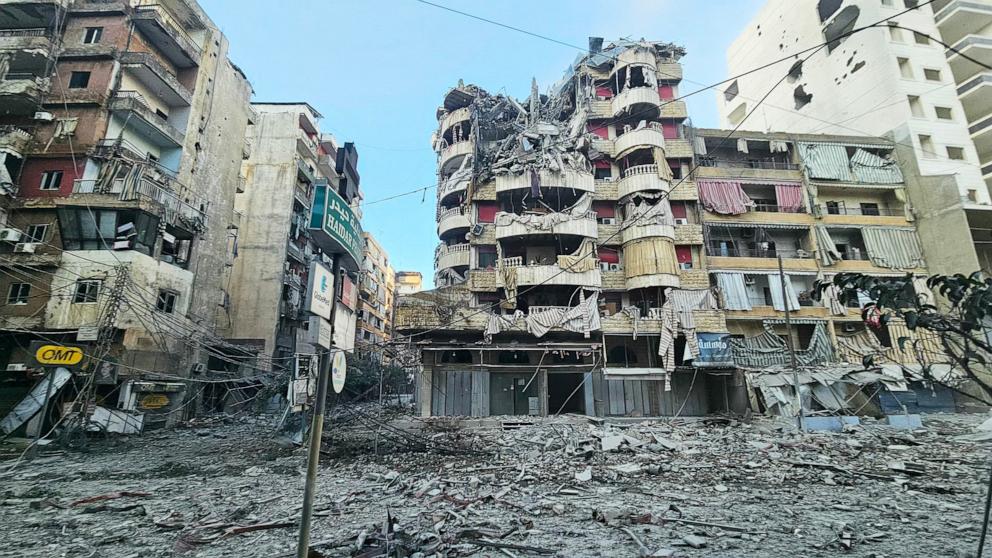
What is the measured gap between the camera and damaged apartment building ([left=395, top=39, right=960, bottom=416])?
2434cm

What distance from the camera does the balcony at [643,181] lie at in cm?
2809

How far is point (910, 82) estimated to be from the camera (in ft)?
103

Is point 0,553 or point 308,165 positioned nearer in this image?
point 0,553

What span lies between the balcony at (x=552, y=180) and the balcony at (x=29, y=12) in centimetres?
2544

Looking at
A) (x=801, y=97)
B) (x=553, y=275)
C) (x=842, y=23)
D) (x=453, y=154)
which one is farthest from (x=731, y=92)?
(x=553, y=275)

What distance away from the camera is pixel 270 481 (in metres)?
11.0

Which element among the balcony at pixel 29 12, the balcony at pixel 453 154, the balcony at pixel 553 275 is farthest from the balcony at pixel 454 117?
the balcony at pixel 29 12

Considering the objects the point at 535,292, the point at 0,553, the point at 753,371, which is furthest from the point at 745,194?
the point at 0,553

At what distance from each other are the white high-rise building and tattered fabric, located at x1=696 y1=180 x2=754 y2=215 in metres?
10.2

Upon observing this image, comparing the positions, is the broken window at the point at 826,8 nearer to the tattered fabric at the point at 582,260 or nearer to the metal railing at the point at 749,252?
the metal railing at the point at 749,252

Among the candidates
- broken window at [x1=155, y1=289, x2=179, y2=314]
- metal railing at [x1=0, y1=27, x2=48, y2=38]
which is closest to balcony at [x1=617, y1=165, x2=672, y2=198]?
broken window at [x1=155, y1=289, x2=179, y2=314]

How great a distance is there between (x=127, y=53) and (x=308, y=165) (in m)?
16.3

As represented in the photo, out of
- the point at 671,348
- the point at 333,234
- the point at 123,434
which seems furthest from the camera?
the point at 671,348

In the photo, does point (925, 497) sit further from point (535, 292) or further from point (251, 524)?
point (535, 292)
